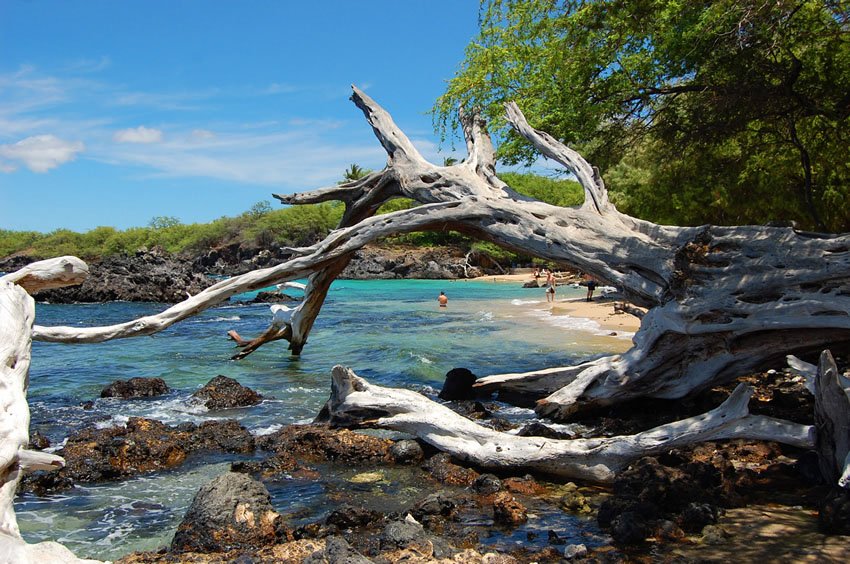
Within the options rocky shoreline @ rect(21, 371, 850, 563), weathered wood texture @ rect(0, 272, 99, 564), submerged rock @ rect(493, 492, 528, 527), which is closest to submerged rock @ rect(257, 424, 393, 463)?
rocky shoreline @ rect(21, 371, 850, 563)

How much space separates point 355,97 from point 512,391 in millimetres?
6299

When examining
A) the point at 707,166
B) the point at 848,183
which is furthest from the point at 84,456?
the point at 848,183

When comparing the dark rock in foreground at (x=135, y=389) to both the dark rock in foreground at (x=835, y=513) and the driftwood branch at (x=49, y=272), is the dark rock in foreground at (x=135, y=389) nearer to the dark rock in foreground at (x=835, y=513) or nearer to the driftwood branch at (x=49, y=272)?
the driftwood branch at (x=49, y=272)

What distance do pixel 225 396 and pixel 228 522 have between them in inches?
268

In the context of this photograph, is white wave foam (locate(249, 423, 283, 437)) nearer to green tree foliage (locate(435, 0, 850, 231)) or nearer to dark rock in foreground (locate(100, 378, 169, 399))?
dark rock in foreground (locate(100, 378, 169, 399))

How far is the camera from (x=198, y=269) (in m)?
92.4

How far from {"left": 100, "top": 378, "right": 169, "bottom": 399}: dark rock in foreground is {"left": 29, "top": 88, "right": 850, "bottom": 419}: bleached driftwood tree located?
11.3ft

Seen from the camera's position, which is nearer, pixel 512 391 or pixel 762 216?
pixel 512 391

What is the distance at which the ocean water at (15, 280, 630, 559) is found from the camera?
720cm

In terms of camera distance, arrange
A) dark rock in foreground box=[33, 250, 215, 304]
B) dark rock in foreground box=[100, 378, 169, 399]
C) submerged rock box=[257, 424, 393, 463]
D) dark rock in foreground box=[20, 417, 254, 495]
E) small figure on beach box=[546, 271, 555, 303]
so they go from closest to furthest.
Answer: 1. dark rock in foreground box=[20, 417, 254, 495]
2. submerged rock box=[257, 424, 393, 463]
3. dark rock in foreground box=[100, 378, 169, 399]
4. small figure on beach box=[546, 271, 555, 303]
5. dark rock in foreground box=[33, 250, 215, 304]

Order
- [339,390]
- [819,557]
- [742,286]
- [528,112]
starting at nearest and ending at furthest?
[819,557]
[742,286]
[339,390]
[528,112]

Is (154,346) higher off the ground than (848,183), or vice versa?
(848,183)

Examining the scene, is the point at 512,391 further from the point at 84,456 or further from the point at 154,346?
the point at 154,346

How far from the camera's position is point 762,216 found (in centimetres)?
2155
